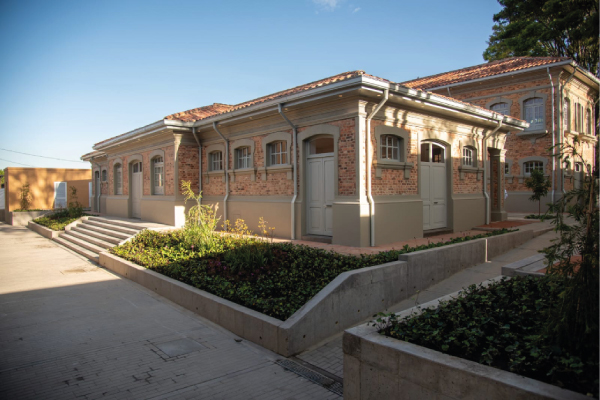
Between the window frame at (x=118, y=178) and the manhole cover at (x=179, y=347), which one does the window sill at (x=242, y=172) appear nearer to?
the manhole cover at (x=179, y=347)

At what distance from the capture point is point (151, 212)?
1630 centimetres

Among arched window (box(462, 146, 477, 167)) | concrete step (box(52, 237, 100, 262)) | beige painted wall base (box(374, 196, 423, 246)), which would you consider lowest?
concrete step (box(52, 237, 100, 262))

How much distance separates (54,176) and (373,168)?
28117 millimetres

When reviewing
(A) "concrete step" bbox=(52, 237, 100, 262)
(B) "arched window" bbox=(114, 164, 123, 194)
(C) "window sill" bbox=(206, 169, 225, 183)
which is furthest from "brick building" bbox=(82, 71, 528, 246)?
(B) "arched window" bbox=(114, 164, 123, 194)

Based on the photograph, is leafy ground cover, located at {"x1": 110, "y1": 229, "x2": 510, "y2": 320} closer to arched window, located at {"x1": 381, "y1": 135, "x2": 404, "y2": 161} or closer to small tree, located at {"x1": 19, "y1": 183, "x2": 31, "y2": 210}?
arched window, located at {"x1": 381, "y1": 135, "x2": 404, "y2": 161}

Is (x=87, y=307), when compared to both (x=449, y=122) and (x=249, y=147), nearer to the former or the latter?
(x=249, y=147)

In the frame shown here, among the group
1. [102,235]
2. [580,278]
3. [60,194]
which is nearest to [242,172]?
[102,235]

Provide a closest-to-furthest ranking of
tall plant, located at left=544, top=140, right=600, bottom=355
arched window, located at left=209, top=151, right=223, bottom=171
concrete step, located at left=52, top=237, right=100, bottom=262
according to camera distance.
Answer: tall plant, located at left=544, top=140, right=600, bottom=355
concrete step, located at left=52, top=237, right=100, bottom=262
arched window, located at left=209, top=151, right=223, bottom=171

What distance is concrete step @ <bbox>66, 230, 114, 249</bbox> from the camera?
13019 millimetres

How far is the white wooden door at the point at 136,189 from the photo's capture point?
18.3 m

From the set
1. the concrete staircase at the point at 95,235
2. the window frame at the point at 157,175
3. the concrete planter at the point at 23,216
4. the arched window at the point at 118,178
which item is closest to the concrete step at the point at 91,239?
the concrete staircase at the point at 95,235

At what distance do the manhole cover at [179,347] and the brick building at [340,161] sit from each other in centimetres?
506

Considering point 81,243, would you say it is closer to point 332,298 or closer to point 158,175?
point 158,175

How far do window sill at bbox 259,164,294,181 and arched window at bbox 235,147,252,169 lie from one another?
1127 mm
